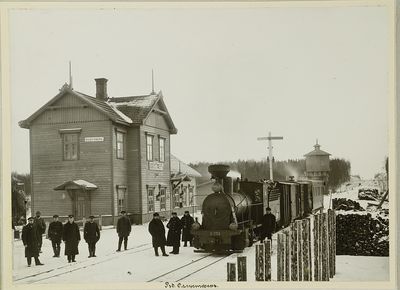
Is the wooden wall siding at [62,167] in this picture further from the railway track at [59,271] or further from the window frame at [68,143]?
the railway track at [59,271]

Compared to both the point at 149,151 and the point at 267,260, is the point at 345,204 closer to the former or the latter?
the point at 267,260

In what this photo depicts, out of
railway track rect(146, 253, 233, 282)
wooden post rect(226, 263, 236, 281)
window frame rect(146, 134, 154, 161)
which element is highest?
window frame rect(146, 134, 154, 161)

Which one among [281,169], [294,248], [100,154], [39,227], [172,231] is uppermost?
[100,154]

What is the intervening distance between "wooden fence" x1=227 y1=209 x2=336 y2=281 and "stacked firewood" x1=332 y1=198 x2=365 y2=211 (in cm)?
14

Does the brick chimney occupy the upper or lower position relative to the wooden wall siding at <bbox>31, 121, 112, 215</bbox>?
upper

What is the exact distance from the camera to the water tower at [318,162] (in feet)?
21.6

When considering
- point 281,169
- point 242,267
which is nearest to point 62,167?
point 242,267

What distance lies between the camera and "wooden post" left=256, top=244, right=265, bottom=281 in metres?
5.44

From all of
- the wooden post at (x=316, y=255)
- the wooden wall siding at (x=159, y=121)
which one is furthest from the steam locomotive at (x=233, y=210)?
the wooden post at (x=316, y=255)

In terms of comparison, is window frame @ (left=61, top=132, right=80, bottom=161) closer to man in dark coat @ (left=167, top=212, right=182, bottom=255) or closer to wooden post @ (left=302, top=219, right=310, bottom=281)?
man in dark coat @ (left=167, top=212, right=182, bottom=255)

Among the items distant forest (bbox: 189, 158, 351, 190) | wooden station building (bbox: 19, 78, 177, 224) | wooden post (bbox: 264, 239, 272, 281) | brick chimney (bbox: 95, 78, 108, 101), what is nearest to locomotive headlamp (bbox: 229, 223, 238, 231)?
distant forest (bbox: 189, 158, 351, 190)

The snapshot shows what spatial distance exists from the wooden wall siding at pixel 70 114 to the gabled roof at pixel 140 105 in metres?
0.29

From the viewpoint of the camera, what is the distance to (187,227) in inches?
287

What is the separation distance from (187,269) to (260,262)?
1.18 meters
